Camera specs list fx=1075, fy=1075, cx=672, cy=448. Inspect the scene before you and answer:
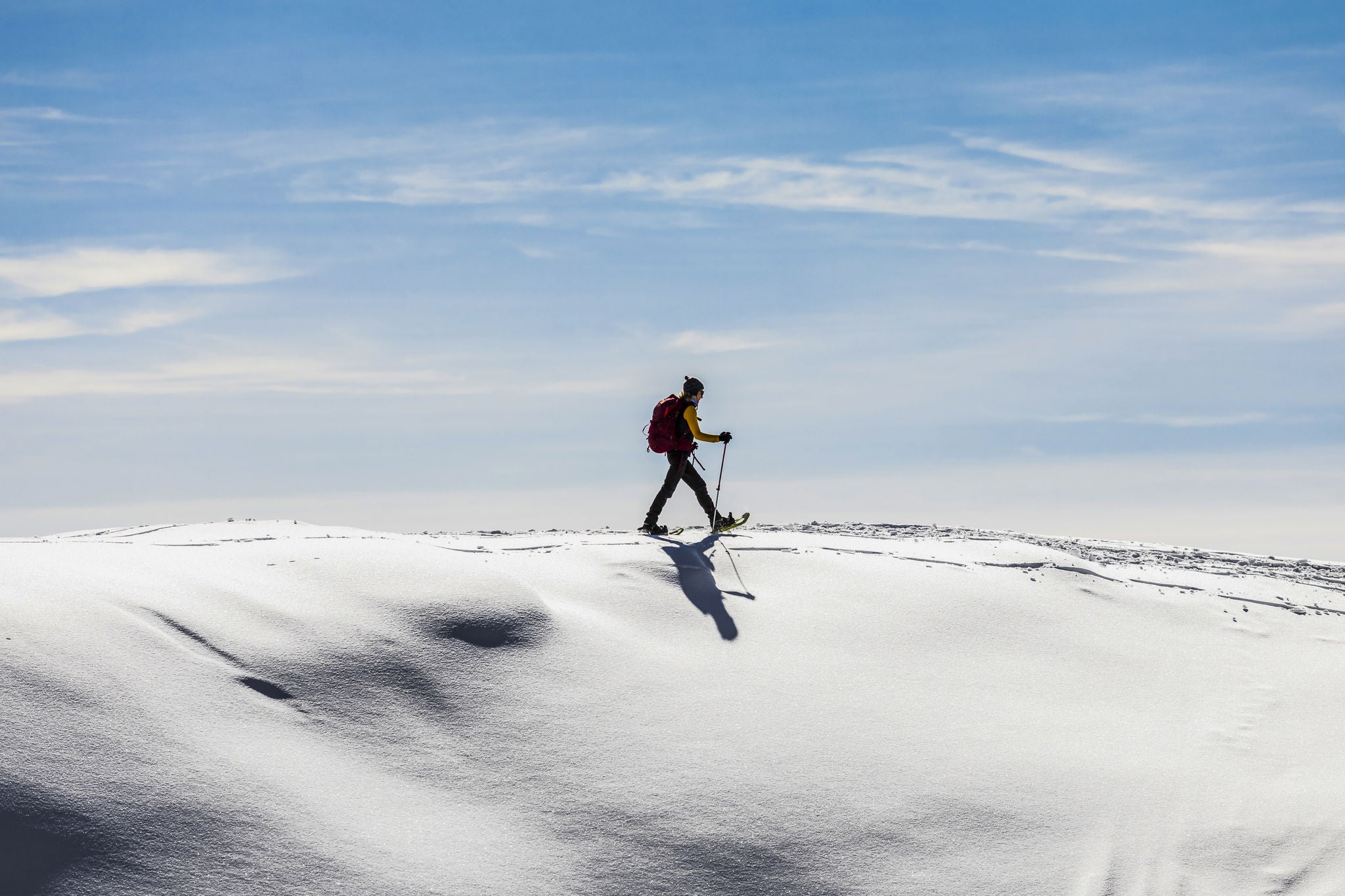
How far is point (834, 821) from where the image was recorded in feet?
22.7

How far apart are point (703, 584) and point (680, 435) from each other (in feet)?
6.24

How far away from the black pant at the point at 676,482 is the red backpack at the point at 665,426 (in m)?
0.14

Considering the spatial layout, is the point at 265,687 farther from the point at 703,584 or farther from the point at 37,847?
the point at 703,584

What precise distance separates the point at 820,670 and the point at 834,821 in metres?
2.01

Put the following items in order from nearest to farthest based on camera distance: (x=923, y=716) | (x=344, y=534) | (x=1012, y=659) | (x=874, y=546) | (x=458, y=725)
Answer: (x=458, y=725), (x=923, y=716), (x=1012, y=659), (x=344, y=534), (x=874, y=546)

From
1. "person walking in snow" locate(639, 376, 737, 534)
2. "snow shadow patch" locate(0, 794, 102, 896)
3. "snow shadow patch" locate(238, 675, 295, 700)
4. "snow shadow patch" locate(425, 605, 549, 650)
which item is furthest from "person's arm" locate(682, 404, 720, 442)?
"snow shadow patch" locate(0, 794, 102, 896)

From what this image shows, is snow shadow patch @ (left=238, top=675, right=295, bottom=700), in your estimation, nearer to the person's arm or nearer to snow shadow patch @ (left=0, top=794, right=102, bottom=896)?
snow shadow patch @ (left=0, top=794, right=102, bottom=896)

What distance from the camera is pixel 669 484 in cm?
1185

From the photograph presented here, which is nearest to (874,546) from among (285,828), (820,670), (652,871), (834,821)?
(820,670)

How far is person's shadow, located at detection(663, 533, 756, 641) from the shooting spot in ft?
31.6

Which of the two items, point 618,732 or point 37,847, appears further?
point 618,732

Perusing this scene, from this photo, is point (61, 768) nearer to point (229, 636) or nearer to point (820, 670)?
point (229, 636)

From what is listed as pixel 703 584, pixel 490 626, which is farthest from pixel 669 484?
pixel 490 626

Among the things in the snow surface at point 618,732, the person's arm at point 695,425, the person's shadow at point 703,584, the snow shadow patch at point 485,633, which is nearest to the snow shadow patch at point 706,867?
the snow surface at point 618,732
